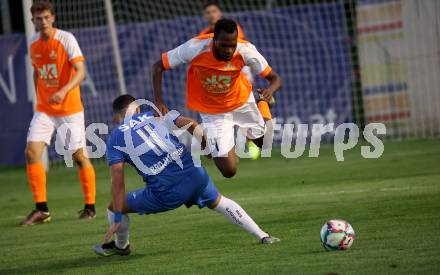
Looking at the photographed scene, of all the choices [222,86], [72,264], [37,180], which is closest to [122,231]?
[72,264]

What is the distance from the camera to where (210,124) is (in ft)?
33.9

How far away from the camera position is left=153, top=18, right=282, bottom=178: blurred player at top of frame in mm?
9617

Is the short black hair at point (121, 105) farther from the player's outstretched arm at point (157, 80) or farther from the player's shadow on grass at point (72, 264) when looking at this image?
the player's outstretched arm at point (157, 80)

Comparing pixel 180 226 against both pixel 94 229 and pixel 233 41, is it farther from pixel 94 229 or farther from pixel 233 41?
pixel 233 41

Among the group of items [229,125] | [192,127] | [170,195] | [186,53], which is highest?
[186,53]

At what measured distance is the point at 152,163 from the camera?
7.54m

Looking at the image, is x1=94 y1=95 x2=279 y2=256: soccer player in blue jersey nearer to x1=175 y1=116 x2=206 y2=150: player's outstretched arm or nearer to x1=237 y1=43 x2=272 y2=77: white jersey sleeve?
x1=175 y1=116 x2=206 y2=150: player's outstretched arm

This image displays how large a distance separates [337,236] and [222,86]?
3333mm

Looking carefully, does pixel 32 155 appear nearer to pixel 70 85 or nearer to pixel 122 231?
pixel 70 85

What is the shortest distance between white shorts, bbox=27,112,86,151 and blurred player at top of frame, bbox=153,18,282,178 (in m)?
1.49

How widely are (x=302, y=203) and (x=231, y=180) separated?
3497mm

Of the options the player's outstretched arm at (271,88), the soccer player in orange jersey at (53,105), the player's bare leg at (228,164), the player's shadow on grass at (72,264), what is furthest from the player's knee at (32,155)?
the player's shadow on grass at (72,264)

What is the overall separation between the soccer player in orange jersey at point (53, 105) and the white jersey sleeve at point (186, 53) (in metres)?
1.32

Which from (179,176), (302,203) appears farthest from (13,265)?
(302,203)
